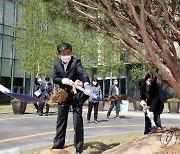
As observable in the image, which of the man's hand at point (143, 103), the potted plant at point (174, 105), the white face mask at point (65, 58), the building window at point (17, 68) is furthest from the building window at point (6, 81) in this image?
the white face mask at point (65, 58)

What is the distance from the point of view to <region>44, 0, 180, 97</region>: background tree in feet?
14.0

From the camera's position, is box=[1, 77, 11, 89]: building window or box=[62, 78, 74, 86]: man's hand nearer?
box=[62, 78, 74, 86]: man's hand

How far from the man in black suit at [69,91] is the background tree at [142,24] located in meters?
0.76

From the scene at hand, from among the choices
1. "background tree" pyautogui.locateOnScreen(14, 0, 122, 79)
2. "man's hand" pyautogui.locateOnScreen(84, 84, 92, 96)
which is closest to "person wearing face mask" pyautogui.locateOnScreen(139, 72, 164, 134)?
"man's hand" pyautogui.locateOnScreen(84, 84, 92, 96)

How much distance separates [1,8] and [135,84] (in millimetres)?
14247

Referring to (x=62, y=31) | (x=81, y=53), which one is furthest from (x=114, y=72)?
(x=62, y=31)

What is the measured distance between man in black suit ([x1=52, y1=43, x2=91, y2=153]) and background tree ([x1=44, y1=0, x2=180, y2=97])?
76 cm

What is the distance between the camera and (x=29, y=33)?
942 inches

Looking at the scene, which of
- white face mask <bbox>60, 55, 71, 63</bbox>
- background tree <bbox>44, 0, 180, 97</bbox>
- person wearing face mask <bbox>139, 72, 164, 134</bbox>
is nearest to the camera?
background tree <bbox>44, 0, 180, 97</bbox>

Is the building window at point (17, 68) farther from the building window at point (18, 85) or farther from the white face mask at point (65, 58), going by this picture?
the white face mask at point (65, 58)

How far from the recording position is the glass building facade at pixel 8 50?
88.3 feet

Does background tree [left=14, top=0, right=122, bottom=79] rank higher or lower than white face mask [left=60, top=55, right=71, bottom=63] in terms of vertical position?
higher

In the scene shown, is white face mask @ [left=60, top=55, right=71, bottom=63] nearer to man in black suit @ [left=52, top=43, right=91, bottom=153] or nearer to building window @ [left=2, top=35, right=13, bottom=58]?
man in black suit @ [left=52, top=43, right=91, bottom=153]

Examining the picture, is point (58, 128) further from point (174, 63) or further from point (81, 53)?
point (81, 53)
